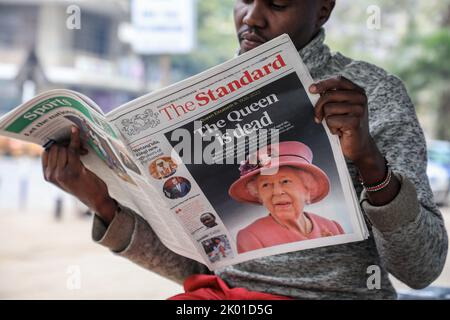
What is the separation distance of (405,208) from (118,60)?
3700 millimetres

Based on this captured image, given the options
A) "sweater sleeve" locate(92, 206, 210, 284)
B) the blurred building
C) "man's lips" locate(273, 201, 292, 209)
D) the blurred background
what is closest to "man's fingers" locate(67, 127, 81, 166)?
"sweater sleeve" locate(92, 206, 210, 284)

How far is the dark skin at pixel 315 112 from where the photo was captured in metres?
0.65

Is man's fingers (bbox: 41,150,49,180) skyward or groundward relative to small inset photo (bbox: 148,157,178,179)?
skyward

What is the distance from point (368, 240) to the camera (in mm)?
821

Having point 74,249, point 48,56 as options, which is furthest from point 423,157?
point 48,56

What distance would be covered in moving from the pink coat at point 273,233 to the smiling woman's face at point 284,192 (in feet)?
0.05

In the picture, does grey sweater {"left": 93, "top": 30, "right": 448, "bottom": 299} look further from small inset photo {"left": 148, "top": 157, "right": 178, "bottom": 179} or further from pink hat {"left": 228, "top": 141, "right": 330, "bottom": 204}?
small inset photo {"left": 148, "top": 157, "right": 178, "bottom": 179}

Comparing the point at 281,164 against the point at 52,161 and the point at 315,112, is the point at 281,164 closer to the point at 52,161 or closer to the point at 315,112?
the point at 315,112

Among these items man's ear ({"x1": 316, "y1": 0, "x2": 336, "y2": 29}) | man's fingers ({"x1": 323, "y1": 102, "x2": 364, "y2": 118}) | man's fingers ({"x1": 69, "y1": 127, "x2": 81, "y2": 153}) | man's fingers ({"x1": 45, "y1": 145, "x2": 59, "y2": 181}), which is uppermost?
man's ear ({"x1": 316, "y1": 0, "x2": 336, "y2": 29})

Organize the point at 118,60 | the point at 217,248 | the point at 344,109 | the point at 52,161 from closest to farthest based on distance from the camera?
the point at 344,109
the point at 217,248
the point at 52,161
the point at 118,60

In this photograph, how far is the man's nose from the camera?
2.69 ft

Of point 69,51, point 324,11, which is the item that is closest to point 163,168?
point 324,11

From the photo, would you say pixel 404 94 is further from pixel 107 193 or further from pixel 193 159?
pixel 107 193

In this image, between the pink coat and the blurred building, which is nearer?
the pink coat
